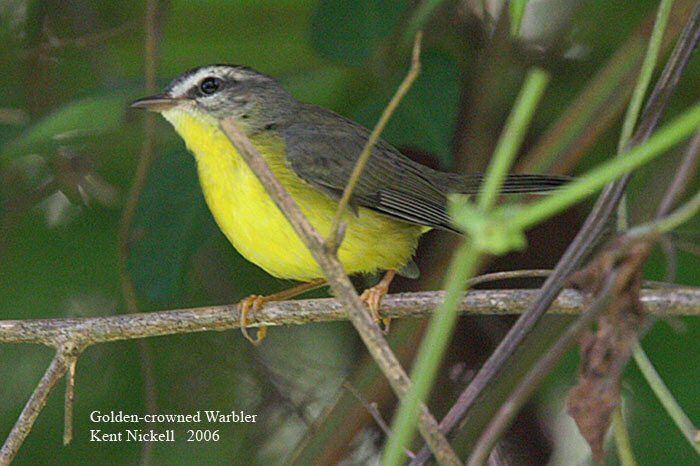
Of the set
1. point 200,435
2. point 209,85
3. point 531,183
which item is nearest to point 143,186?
point 209,85

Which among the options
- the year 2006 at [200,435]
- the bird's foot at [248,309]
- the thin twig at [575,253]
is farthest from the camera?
the year 2006 at [200,435]

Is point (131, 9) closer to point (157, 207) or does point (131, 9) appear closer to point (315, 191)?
point (157, 207)

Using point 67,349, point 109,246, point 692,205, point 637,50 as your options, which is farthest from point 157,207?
point 692,205

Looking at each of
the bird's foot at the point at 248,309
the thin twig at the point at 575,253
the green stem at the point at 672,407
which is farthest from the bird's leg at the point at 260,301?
the green stem at the point at 672,407

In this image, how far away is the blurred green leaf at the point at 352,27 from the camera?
2.87 meters

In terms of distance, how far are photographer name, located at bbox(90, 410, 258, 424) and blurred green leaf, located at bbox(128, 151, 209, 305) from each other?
536 millimetres

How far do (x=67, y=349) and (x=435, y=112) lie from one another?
48.1 inches

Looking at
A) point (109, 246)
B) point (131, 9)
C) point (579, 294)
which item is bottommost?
point (109, 246)

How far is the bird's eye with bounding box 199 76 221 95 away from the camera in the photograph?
308cm

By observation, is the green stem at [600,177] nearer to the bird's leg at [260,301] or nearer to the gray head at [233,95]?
the bird's leg at [260,301]

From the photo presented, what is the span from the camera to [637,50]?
2809mm

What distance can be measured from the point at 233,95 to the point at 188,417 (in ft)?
3.42

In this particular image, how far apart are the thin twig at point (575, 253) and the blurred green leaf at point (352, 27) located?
1.26m

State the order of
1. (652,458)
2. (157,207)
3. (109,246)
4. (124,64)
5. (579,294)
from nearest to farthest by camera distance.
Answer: (579,294) < (652,458) < (157,207) < (109,246) < (124,64)
